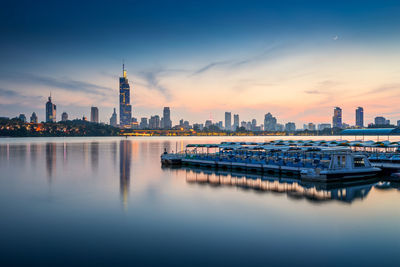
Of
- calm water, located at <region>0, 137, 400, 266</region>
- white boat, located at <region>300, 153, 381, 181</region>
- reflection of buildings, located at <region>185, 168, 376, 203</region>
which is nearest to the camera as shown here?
calm water, located at <region>0, 137, 400, 266</region>

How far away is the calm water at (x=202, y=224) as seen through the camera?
19.8m

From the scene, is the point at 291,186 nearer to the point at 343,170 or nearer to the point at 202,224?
the point at 343,170

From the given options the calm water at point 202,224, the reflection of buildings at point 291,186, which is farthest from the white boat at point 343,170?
the calm water at point 202,224

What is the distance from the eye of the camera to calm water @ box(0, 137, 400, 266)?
19797mm

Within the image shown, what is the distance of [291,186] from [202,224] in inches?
801

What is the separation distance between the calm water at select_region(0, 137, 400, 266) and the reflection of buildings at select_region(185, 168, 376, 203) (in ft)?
0.44

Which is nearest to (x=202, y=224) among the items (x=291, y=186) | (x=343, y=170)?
(x=291, y=186)

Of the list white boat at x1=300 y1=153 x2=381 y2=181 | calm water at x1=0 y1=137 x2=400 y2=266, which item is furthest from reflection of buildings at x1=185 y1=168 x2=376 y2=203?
white boat at x1=300 y1=153 x2=381 y2=181

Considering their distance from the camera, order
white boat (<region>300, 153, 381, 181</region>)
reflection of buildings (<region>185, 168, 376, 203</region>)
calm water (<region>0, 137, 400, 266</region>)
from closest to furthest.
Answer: calm water (<region>0, 137, 400, 266</region>) < reflection of buildings (<region>185, 168, 376, 203</region>) < white boat (<region>300, 153, 381, 181</region>)

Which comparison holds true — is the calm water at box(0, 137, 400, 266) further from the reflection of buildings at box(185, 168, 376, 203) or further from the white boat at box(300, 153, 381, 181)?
the white boat at box(300, 153, 381, 181)

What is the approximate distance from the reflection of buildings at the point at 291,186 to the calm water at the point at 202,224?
13 cm

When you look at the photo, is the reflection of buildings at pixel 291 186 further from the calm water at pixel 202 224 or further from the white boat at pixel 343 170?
the white boat at pixel 343 170

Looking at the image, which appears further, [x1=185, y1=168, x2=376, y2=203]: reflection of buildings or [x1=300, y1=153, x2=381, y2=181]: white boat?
[x1=300, y1=153, x2=381, y2=181]: white boat

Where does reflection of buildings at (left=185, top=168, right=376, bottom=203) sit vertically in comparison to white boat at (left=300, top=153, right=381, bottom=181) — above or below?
below
